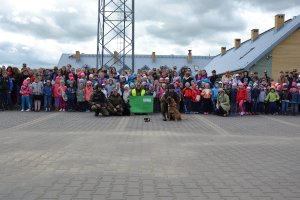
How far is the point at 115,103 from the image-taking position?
19.3 meters

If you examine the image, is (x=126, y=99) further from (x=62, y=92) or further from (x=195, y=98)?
(x=195, y=98)

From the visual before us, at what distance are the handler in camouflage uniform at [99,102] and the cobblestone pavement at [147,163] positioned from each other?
15.8ft

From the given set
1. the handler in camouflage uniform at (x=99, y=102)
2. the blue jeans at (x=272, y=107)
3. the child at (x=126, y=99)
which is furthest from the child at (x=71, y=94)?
the blue jeans at (x=272, y=107)

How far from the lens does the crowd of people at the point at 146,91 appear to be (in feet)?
67.1

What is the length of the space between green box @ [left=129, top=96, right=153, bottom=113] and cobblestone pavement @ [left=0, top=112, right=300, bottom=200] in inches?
229

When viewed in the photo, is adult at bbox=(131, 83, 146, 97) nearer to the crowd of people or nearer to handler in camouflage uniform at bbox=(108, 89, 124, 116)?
the crowd of people

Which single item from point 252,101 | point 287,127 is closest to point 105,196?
point 287,127

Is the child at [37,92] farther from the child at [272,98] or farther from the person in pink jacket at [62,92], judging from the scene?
the child at [272,98]

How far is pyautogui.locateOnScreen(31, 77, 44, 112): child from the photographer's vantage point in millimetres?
20562

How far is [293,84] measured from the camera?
21312mm

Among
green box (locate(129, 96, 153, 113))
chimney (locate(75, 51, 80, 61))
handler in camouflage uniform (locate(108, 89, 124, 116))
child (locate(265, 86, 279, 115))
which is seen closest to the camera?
handler in camouflage uniform (locate(108, 89, 124, 116))

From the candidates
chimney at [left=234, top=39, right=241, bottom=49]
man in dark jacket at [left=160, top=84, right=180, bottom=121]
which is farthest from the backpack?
chimney at [left=234, top=39, right=241, bottom=49]

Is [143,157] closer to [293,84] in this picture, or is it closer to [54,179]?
[54,179]

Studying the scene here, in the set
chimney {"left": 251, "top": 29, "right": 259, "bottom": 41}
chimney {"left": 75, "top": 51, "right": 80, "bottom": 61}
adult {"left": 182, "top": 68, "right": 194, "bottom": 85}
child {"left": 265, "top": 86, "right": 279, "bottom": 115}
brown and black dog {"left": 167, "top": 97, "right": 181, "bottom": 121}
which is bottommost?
brown and black dog {"left": 167, "top": 97, "right": 181, "bottom": 121}
